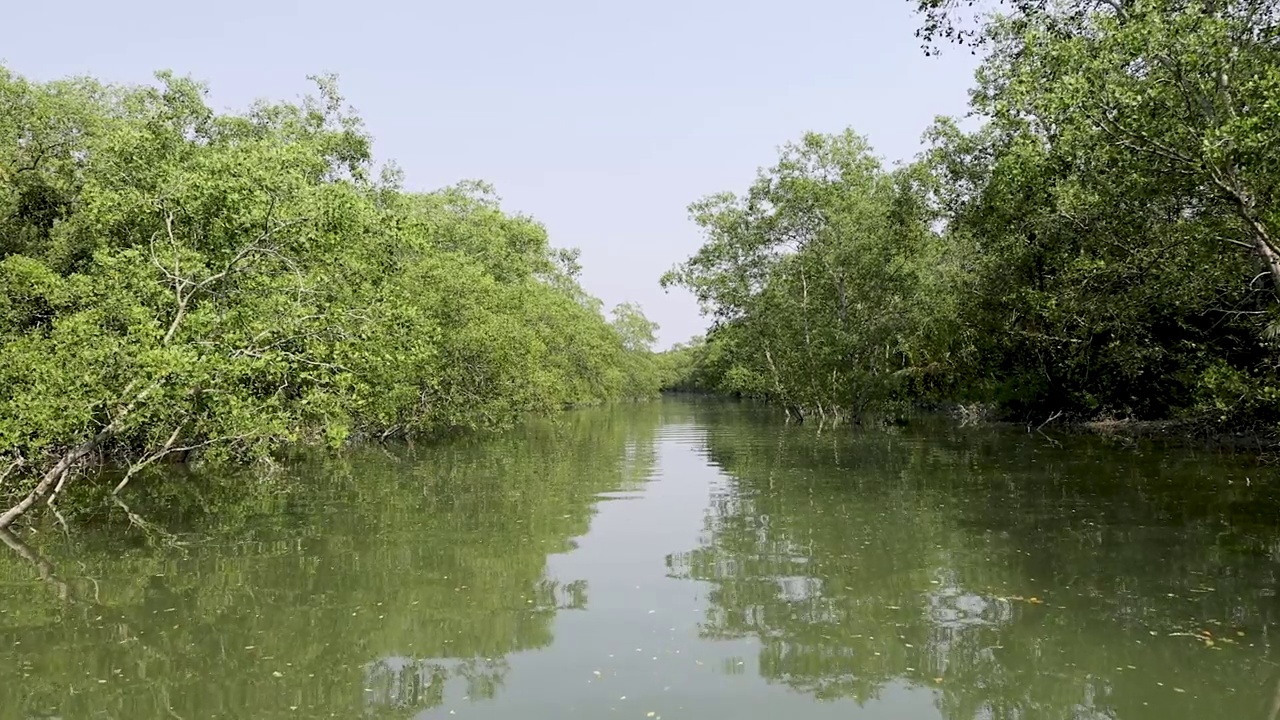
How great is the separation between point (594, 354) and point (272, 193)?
41025 millimetres

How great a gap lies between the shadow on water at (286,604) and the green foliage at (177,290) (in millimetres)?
1758

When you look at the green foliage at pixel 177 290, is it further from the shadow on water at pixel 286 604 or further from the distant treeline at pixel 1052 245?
the distant treeline at pixel 1052 245

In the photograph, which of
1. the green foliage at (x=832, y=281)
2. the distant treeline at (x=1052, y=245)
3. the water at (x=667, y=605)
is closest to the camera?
the water at (x=667, y=605)

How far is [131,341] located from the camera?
1362 centimetres

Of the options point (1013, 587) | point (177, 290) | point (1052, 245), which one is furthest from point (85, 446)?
point (1052, 245)

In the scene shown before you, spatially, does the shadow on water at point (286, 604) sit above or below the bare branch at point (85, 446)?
below

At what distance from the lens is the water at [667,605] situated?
723 cm

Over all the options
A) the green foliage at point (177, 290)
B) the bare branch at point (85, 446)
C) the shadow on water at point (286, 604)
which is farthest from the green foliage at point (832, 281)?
the bare branch at point (85, 446)

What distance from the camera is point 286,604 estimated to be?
32.8 ft

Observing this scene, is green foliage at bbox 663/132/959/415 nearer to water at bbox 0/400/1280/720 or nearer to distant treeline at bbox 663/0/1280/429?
distant treeline at bbox 663/0/1280/429

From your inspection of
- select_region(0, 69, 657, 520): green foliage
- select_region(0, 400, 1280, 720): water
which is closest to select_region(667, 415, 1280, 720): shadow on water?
select_region(0, 400, 1280, 720): water

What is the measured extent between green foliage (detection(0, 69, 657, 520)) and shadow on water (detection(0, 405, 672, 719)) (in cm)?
176

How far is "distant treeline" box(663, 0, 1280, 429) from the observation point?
12.2 m

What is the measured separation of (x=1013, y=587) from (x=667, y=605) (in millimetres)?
4325
